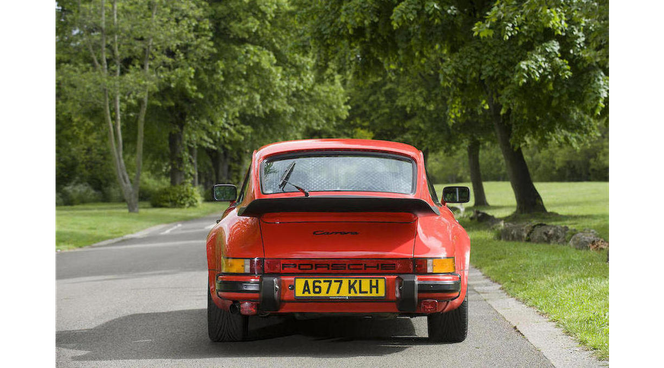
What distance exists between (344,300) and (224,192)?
236 centimetres

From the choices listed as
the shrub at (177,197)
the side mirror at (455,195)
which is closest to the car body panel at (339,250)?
the side mirror at (455,195)

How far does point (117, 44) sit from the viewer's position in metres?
29.4

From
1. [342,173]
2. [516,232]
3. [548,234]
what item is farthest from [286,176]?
[516,232]

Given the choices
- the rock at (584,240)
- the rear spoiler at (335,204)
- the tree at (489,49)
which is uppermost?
the tree at (489,49)

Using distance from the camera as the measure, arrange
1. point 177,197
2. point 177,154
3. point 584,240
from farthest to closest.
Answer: point 177,154 < point 177,197 < point 584,240

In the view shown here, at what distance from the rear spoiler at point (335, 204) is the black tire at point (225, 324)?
0.91 m

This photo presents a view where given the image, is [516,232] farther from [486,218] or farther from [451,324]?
[451,324]

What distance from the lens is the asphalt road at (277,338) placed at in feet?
17.4

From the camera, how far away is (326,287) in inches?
207

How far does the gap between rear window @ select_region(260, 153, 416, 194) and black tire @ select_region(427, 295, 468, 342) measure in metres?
0.99

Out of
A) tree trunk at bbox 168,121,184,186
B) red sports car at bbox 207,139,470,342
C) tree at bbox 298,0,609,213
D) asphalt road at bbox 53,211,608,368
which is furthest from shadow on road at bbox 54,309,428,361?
tree trunk at bbox 168,121,184,186

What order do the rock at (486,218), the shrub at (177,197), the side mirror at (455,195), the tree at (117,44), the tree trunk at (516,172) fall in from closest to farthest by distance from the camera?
the side mirror at (455,195) → the rock at (486,218) → the tree trunk at (516,172) → the tree at (117,44) → the shrub at (177,197)

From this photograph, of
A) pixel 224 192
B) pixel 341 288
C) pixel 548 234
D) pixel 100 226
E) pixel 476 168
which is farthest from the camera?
pixel 476 168

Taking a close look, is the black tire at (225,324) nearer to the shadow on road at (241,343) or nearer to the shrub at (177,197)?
the shadow on road at (241,343)
